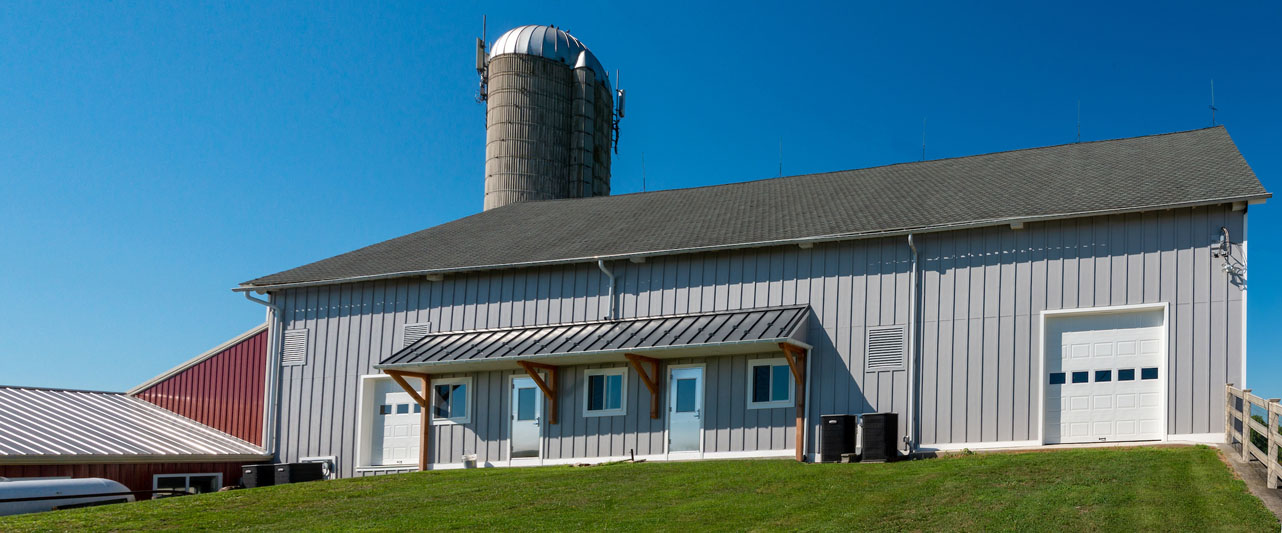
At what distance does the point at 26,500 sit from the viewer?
17641mm

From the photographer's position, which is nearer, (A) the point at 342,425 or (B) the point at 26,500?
(B) the point at 26,500

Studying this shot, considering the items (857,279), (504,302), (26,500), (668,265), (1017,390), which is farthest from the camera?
A: (504,302)

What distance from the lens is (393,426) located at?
24.6 meters

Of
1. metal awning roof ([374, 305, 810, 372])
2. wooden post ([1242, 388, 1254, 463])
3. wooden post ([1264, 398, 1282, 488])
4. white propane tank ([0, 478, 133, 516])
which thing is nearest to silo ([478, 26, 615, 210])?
metal awning roof ([374, 305, 810, 372])

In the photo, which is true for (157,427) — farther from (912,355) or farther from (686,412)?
(912,355)

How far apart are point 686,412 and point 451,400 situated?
507 centimetres

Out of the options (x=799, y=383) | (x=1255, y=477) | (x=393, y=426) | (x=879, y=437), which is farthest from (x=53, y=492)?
(x=1255, y=477)

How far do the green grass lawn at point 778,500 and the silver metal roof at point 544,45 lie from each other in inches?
1002

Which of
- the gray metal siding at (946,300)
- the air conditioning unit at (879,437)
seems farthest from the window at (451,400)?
the air conditioning unit at (879,437)

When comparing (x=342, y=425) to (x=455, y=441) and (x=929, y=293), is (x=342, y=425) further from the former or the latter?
(x=929, y=293)

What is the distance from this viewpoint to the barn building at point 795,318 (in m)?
18.4

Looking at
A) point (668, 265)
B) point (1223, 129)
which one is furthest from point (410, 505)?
point (1223, 129)

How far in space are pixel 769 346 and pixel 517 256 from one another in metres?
6.10

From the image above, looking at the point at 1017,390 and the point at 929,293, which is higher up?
the point at 929,293
